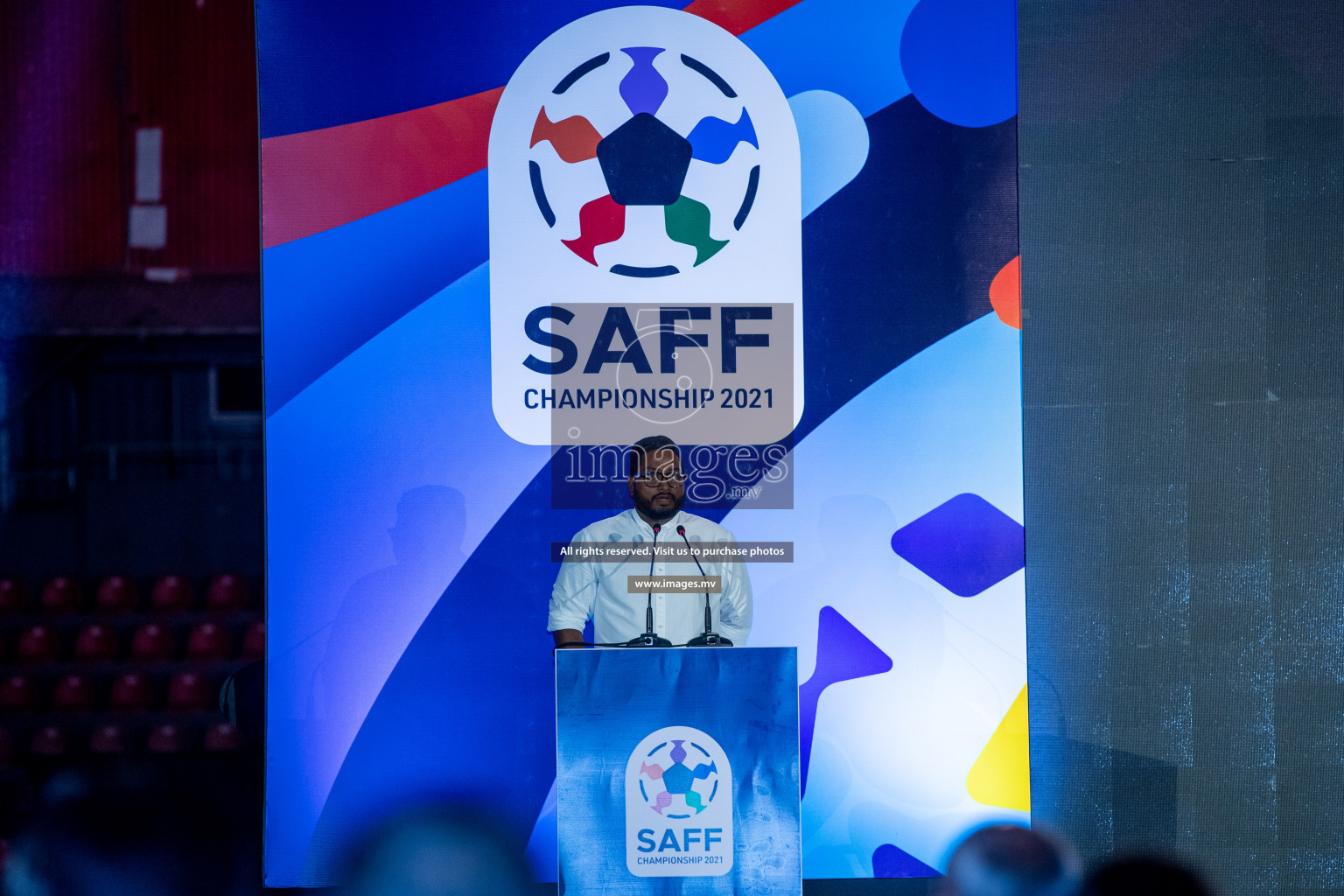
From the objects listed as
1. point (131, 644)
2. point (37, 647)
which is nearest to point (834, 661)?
point (131, 644)

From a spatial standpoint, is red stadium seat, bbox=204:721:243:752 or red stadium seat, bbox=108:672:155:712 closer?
red stadium seat, bbox=204:721:243:752

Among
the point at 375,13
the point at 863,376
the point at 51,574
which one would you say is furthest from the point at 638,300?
the point at 51,574

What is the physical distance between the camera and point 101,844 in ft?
5.23

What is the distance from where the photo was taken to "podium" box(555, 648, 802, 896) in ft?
6.20

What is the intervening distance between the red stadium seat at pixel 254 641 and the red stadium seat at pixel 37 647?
87cm

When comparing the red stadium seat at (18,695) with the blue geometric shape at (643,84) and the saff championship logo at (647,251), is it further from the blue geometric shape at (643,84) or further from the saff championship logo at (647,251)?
the blue geometric shape at (643,84)

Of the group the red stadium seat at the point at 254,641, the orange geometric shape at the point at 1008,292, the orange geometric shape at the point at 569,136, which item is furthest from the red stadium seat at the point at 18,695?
the orange geometric shape at the point at 1008,292

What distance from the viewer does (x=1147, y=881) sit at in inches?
44.8

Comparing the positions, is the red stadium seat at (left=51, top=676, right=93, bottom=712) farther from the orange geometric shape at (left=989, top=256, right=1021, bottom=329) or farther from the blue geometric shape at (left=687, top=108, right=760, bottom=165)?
the orange geometric shape at (left=989, top=256, right=1021, bottom=329)

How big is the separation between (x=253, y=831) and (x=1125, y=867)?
113 inches

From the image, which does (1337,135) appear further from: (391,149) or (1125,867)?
(391,149)

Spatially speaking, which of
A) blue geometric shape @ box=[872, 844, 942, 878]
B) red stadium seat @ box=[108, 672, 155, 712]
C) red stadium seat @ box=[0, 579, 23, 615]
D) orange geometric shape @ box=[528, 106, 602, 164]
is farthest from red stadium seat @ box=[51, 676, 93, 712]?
blue geometric shape @ box=[872, 844, 942, 878]

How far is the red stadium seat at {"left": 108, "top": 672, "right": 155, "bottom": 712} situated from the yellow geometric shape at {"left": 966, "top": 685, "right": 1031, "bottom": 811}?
369cm

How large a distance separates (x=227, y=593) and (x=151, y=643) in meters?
0.39
